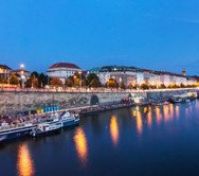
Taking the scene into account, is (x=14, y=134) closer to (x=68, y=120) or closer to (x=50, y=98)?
(x=68, y=120)

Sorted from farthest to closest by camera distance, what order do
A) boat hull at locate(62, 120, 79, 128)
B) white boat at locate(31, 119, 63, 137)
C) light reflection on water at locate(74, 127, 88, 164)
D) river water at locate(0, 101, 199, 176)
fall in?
boat hull at locate(62, 120, 79, 128)
white boat at locate(31, 119, 63, 137)
light reflection on water at locate(74, 127, 88, 164)
river water at locate(0, 101, 199, 176)

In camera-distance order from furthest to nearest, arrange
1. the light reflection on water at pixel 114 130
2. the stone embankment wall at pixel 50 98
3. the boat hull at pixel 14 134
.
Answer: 1. the stone embankment wall at pixel 50 98
2. the light reflection on water at pixel 114 130
3. the boat hull at pixel 14 134

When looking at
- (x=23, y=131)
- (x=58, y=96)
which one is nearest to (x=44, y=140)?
(x=23, y=131)

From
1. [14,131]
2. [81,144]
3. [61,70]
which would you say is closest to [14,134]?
[14,131]

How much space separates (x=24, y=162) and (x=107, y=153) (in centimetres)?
458

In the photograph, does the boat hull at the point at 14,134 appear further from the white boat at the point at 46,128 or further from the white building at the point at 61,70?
the white building at the point at 61,70

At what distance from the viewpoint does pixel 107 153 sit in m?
20.8

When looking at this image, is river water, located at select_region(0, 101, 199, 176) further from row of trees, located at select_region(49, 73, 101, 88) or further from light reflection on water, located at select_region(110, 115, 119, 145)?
row of trees, located at select_region(49, 73, 101, 88)

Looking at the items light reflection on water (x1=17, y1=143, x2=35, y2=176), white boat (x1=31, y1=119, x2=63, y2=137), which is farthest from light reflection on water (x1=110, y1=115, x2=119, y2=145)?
light reflection on water (x1=17, y1=143, x2=35, y2=176)

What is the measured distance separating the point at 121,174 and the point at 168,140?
313 inches

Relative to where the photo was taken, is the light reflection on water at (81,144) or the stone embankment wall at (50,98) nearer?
the light reflection on water at (81,144)

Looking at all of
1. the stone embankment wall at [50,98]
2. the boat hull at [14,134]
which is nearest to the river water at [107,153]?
the boat hull at [14,134]

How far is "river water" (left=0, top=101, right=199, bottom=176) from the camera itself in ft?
57.2

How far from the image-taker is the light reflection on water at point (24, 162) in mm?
17516
